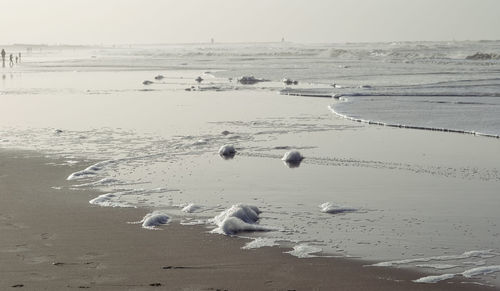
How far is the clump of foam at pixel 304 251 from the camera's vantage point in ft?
24.6

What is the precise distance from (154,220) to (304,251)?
2144 mm

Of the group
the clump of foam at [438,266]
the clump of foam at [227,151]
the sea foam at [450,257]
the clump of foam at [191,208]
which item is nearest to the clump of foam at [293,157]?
the clump of foam at [227,151]

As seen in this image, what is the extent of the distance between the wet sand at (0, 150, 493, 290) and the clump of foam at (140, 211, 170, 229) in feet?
0.45

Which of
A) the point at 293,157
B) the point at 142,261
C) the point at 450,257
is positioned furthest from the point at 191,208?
the point at 293,157

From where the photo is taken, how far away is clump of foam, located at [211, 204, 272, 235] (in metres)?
8.52

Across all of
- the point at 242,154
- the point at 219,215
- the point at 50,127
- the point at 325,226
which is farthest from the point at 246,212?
the point at 50,127

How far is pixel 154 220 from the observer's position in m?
8.88

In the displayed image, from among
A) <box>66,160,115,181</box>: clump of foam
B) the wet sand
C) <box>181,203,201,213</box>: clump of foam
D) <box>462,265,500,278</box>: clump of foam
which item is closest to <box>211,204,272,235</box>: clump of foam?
the wet sand

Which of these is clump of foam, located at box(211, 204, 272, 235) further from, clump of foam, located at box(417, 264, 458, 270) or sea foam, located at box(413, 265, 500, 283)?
sea foam, located at box(413, 265, 500, 283)

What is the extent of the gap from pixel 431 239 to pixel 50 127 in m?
13.2

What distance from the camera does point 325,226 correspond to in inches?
343

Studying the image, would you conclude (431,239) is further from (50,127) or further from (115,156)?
(50,127)

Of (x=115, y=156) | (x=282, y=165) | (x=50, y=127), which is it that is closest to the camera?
(x=282, y=165)

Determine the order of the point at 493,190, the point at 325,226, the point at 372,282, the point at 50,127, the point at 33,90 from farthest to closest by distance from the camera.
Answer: the point at 33,90 < the point at 50,127 < the point at 493,190 < the point at 325,226 < the point at 372,282
